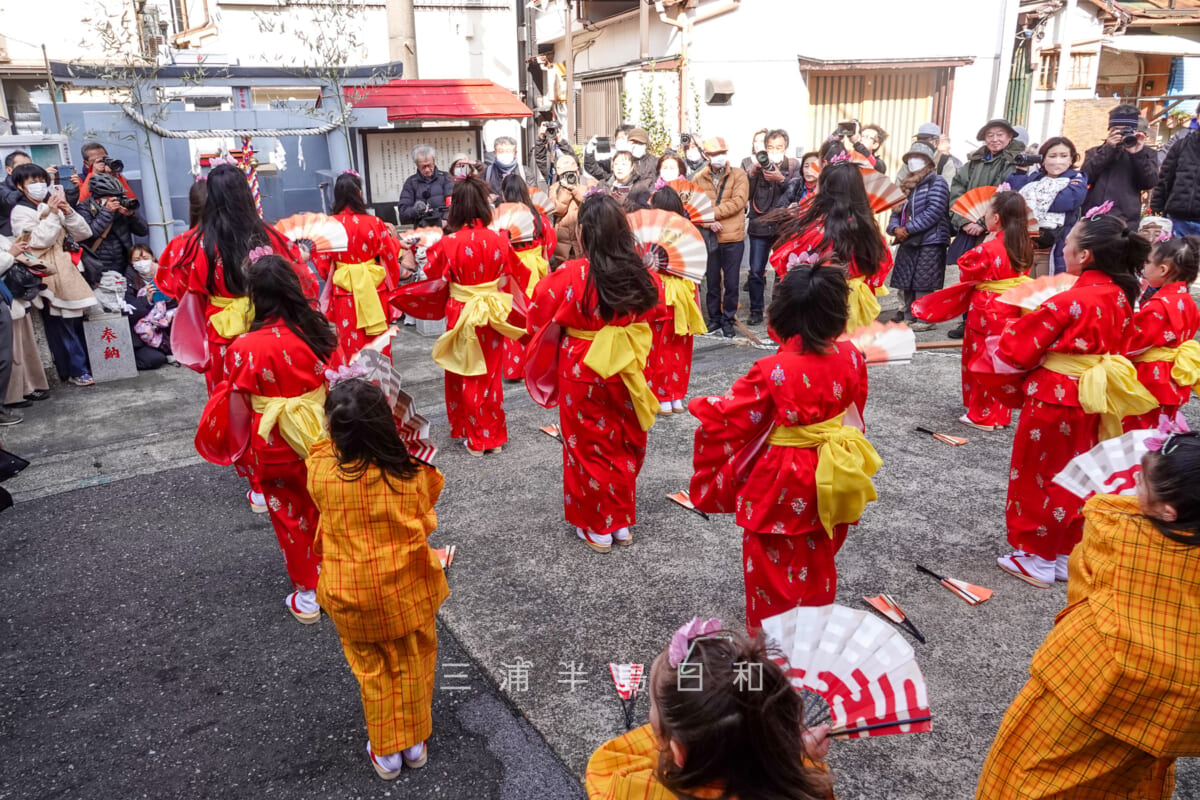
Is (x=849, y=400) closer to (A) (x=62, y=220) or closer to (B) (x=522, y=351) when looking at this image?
(B) (x=522, y=351)

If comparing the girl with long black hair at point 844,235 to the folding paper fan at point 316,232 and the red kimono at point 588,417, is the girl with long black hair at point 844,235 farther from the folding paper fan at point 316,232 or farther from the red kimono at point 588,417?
the folding paper fan at point 316,232

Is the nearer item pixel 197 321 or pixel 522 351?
pixel 197 321

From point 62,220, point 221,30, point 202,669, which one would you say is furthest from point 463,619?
point 221,30

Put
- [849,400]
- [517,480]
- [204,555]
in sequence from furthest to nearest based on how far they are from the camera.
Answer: [517,480], [204,555], [849,400]

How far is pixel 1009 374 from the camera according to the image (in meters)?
3.79

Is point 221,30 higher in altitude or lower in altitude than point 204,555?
higher

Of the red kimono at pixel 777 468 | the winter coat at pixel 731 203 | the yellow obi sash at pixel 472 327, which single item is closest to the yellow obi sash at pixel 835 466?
the red kimono at pixel 777 468

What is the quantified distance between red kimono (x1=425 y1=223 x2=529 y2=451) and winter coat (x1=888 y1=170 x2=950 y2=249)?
4.08 m

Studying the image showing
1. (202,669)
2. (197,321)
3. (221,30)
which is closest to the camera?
(202,669)

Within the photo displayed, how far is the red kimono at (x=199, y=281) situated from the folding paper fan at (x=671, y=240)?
1871 millimetres

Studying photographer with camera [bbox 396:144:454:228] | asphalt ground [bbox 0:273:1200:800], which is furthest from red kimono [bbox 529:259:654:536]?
photographer with camera [bbox 396:144:454:228]

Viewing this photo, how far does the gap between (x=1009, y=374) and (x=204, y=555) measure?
394 cm

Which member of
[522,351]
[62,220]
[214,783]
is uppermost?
[62,220]

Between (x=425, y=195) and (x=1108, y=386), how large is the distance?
633 centimetres
